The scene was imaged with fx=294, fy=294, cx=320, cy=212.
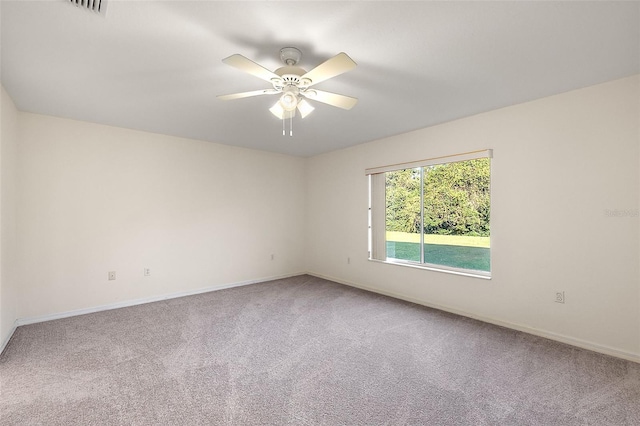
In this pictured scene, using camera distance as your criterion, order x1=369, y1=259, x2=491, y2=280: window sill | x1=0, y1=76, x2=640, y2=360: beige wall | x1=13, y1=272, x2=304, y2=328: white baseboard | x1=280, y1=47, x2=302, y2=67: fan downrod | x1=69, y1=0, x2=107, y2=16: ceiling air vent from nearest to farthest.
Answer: x1=69, y1=0, x2=107, y2=16: ceiling air vent < x1=280, y1=47, x2=302, y2=67: fan downrod < x1=0, y1=76, x2=640, y2=360: beige wall < x1=13, y1=272, x2=304, y2=328: white baseboard < x1=369, y1=259, x2=491, y2=280: window sill

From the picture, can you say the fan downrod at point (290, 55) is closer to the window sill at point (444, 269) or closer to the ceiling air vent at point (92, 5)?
the ceiling air vent at point (92, 5)

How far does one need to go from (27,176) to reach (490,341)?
5336 mm

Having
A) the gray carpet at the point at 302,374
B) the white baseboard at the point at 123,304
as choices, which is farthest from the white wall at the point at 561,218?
the white baseboard at the point at 123,304

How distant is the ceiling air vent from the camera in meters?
1.62

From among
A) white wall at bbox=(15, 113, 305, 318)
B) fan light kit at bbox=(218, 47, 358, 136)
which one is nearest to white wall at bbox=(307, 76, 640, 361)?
fan light kit at bbox=(218, 47, 358, 136)

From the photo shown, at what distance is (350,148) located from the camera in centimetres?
512

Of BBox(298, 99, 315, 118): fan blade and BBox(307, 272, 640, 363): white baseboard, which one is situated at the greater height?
BBox(298, 99, 315, 118): fan blade

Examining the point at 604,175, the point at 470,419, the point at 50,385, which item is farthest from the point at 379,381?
the point at 604,175

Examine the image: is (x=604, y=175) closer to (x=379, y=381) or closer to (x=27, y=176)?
(x=379, y=381)

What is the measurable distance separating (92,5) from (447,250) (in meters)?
4.35

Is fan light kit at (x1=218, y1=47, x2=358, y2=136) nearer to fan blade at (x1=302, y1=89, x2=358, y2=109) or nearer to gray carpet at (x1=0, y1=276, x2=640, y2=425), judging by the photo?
fan blade at (x1=302, y1=89, x2=358, y2=109)

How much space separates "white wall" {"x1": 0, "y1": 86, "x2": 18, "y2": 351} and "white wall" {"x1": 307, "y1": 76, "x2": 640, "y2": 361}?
15.0 ft

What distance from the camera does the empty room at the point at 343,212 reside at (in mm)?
1855

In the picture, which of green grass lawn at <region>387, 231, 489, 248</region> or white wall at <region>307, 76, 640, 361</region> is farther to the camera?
green grass lawn at <region>387, 231, 489, 248</region>
